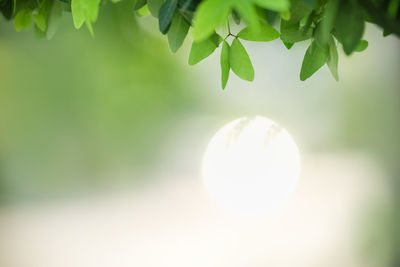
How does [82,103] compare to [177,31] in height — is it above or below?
below

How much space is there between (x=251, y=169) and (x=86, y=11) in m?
1.99

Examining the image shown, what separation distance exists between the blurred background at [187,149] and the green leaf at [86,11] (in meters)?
1.86

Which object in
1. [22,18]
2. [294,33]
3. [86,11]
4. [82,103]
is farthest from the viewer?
[82,103]

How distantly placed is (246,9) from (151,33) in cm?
206

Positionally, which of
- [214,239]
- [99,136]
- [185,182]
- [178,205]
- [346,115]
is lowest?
[214,239]

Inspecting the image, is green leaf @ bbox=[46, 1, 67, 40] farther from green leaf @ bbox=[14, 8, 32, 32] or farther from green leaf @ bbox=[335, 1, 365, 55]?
green leaf @ bbox=[335, 1, 365, 55]

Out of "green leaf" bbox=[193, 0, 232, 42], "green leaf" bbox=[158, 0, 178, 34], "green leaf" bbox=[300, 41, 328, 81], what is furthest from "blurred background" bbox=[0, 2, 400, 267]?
"green leaf" bbox=[193, 0, 232, 42]

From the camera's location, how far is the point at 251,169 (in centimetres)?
223

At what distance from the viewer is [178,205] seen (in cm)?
220

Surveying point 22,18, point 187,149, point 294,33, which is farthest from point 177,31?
point 187,149

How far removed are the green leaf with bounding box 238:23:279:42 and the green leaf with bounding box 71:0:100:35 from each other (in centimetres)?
17

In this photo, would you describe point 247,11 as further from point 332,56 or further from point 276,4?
point 332,56

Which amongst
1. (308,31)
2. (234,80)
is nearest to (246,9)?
(308,31)

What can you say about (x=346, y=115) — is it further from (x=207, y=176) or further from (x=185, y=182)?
(x=185, y=182)
